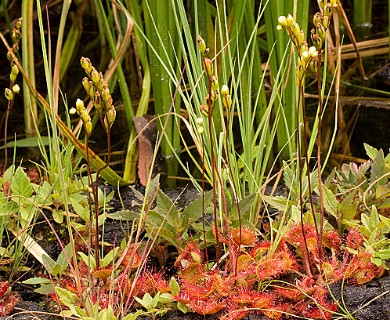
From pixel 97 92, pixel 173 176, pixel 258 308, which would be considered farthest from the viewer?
pixel 173 176

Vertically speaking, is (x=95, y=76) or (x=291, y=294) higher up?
(x=95, y=76)

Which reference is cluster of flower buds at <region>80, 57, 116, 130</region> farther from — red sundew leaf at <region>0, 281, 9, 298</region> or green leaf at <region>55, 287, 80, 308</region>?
red sundew leaf at <region>0, 281, 9, 298</region>

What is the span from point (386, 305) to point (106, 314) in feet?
1.63

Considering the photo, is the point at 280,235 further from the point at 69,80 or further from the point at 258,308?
the point at 69,80

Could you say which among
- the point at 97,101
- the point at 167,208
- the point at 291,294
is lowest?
the point at 291,294

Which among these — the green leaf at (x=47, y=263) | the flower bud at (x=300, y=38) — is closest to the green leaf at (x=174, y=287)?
the green leaf at (x=47, y=263)

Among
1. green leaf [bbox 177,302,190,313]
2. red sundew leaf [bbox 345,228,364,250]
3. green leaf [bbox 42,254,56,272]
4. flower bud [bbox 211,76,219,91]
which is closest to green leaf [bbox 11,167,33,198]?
green leaf [bbox 42,254,56,272]

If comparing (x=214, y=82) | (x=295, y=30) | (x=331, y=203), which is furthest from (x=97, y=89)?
(x=331, y=203)

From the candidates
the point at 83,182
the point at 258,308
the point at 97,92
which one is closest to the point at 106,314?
the point at 258,308

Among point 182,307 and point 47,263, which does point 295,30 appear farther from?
point 47,263

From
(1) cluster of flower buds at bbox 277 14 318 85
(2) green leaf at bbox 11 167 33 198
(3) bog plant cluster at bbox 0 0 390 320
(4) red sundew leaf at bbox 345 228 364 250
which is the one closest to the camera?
(1) cluster of flower buds at bbox 277 14 318 85

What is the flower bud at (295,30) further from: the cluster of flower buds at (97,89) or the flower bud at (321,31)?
the cluster of flower buds at (97,89)

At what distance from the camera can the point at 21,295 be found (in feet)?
4.73

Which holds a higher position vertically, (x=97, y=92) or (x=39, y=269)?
(x=97, y=92)
